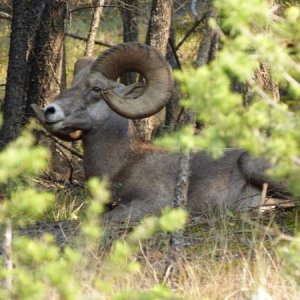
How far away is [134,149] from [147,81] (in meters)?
0.80

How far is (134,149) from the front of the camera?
10898 millimetres

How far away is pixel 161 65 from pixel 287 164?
16.5 feet

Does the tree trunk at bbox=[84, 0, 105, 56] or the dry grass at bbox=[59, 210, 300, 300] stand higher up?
the tree trunk at bbox=[84, 0, 105, 56]

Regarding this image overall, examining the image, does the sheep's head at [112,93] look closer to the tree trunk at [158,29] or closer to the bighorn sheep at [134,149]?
the bighorn sheep at [134,149]

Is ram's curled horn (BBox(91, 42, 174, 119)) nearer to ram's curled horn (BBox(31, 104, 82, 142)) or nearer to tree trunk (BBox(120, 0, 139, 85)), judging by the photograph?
ram's curled horn (BBox(31, 104, 82, 142))

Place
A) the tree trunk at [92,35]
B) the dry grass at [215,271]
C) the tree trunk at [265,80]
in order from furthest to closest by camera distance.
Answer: the tree trunk at [92,35] < the tree trunk at [265,80] < the dry grass at [215,271]

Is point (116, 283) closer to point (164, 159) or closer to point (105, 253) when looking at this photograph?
point (105, 253)

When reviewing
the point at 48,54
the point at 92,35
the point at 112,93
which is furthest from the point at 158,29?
the point at 92,35

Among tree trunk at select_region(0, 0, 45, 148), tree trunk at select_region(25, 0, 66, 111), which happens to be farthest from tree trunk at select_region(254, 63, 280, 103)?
tree trunk at select_region(25, 0, 66, 111)

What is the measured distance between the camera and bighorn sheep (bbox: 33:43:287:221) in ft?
34.4

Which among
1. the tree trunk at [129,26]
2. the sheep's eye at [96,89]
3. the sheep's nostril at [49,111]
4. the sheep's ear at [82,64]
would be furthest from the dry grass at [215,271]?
the tree trunk at [129,26]

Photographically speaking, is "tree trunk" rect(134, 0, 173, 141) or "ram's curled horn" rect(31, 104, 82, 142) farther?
"tree trunk" rect(134, 0, 173, 141)

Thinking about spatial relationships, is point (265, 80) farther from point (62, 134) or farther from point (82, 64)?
point (62, 134)

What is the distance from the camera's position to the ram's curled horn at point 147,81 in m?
10.5
